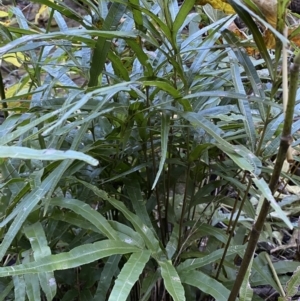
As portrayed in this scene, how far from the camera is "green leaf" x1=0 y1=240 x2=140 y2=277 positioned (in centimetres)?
36

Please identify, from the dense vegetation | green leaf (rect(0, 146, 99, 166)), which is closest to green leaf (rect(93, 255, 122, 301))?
the dense vegetation

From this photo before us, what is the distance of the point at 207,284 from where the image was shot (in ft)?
1.45

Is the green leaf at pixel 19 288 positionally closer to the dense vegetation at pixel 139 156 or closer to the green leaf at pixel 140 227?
the dense vegetation at pixel 139 156

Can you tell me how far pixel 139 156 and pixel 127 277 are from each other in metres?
0.23

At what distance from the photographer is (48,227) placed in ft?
1.69

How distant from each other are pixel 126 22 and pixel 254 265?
33 centimetres

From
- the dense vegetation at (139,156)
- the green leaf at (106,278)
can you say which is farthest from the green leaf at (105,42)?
the green leaf at (106,278)

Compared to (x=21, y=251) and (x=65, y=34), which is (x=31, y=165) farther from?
(x=65, y=34)

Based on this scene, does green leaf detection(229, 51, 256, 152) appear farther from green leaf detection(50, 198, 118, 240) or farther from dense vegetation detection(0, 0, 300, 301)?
green leaf detection(50, 198, 118, 240)

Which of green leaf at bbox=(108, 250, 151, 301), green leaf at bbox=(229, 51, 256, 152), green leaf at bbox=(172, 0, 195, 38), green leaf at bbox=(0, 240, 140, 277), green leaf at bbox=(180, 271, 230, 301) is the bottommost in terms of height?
green leaf at bbox=(180, 271, 230, 301)

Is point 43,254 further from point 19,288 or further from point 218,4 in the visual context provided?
point 218,4

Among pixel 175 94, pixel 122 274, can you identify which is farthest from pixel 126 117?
pixel 122 274

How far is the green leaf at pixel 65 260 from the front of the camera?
361mm

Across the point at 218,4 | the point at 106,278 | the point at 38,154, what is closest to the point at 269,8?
the point at 218,4
